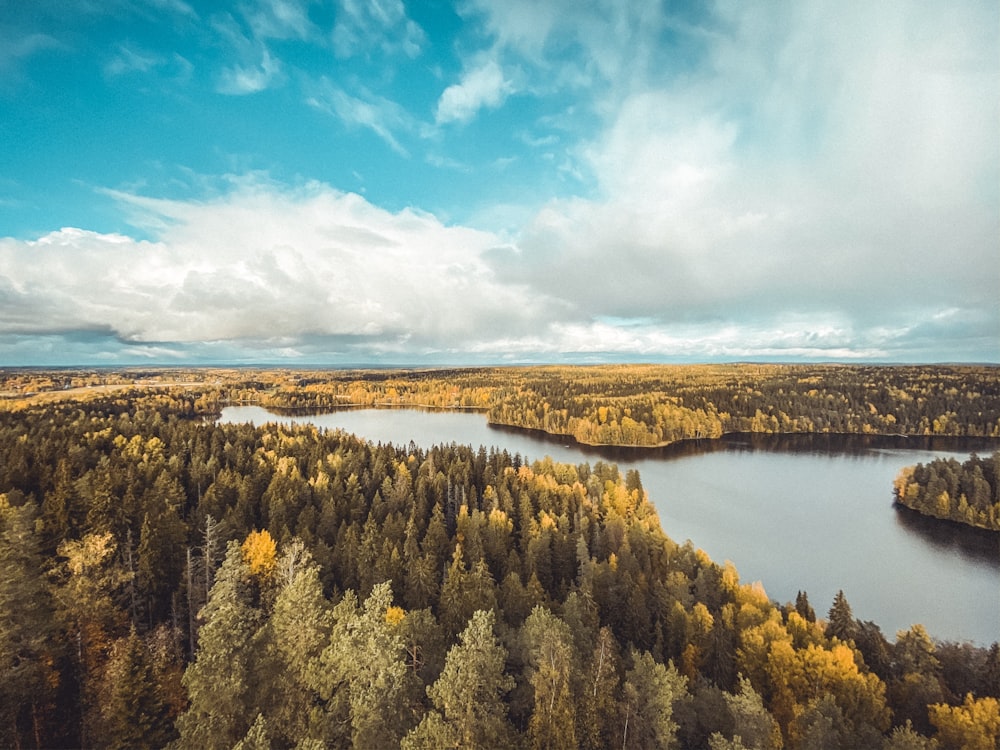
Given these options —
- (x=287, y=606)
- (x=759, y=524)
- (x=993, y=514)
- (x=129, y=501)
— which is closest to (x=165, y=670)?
(x=287, y=606)

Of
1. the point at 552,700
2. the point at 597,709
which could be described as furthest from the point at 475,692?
the point at 597,709

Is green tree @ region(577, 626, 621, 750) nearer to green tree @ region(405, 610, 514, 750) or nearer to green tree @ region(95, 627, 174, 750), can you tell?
green tree @ region(405, 610, 514, 750)

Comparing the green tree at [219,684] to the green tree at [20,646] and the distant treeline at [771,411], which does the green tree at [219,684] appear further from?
the distant treeline at [771,411]

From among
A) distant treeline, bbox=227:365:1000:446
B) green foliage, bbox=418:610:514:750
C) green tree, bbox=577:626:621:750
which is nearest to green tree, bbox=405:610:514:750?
green foliage, bbox=418:610:514:750

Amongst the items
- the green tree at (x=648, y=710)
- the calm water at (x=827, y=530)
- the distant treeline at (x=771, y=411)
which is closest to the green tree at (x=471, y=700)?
the green tree at (x=648, y=710)

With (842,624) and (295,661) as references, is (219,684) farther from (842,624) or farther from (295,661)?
(842,624)

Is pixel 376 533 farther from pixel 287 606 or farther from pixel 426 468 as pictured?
pixel 426 468
